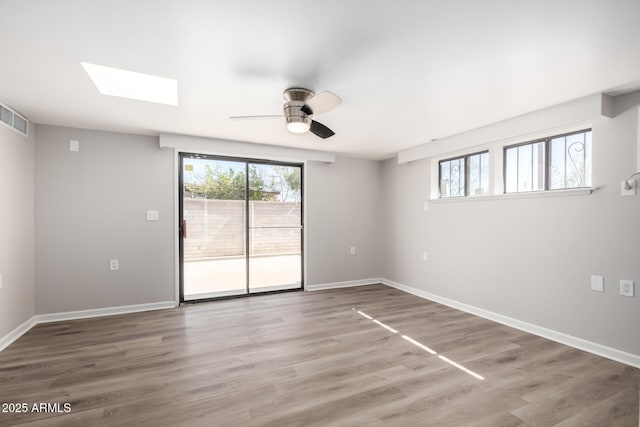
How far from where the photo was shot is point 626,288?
239 cm

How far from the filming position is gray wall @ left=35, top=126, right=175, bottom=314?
11.0 ft

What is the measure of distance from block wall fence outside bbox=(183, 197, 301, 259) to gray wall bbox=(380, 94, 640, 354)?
2081 millimetres

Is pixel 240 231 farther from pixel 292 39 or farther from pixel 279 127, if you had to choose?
pixel 292 39

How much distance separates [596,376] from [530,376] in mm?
491

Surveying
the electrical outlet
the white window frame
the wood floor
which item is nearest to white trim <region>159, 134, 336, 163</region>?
the white window frame

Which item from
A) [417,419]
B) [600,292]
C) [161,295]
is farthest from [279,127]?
[600,292]

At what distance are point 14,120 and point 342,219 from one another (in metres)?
4.14

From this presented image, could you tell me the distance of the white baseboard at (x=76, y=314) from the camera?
9.35 ft

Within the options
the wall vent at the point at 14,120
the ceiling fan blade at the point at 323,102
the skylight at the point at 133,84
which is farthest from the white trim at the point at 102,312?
the ceiling fan blade at the point at 323,102

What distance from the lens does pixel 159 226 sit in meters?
3.83

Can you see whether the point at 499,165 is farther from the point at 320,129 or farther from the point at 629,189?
the point at 320,129

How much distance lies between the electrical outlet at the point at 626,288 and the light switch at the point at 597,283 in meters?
0.13

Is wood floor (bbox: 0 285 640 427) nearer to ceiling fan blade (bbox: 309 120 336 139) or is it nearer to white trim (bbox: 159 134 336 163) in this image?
ceiling fan blade (bbox: 309 120 336 139)

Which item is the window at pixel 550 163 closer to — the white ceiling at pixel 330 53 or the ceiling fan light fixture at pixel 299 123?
the white ceiling at pixel 330 53
